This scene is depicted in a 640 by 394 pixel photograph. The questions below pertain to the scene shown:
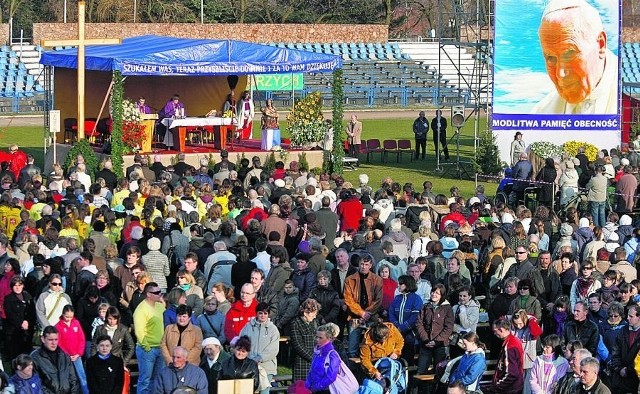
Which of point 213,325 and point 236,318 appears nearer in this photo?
point 236,318

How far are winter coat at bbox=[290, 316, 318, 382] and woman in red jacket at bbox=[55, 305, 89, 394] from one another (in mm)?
1938

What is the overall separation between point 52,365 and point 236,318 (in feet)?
6.44

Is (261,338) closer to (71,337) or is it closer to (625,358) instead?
(71,337)

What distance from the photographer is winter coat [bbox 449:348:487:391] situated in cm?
1187

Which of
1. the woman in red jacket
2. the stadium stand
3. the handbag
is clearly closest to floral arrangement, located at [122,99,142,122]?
the woman in red jacket

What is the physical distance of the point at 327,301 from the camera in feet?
46.2

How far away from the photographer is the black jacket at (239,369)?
11.5 m

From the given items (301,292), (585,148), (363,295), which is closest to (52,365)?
(301,292)

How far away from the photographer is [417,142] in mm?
35281

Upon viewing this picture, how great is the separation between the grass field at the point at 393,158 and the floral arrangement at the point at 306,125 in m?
1.00

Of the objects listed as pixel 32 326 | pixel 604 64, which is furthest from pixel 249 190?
pixel 604 64

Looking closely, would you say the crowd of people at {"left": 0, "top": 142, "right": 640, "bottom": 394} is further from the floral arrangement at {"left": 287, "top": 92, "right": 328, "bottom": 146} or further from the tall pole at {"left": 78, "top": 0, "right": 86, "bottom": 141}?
the floral arrangement at {"left": 287, "top": 92, "right": 328, "bottom": 146}

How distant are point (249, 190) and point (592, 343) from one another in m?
7.59

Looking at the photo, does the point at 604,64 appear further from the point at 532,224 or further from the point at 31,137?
the point at 31,137
